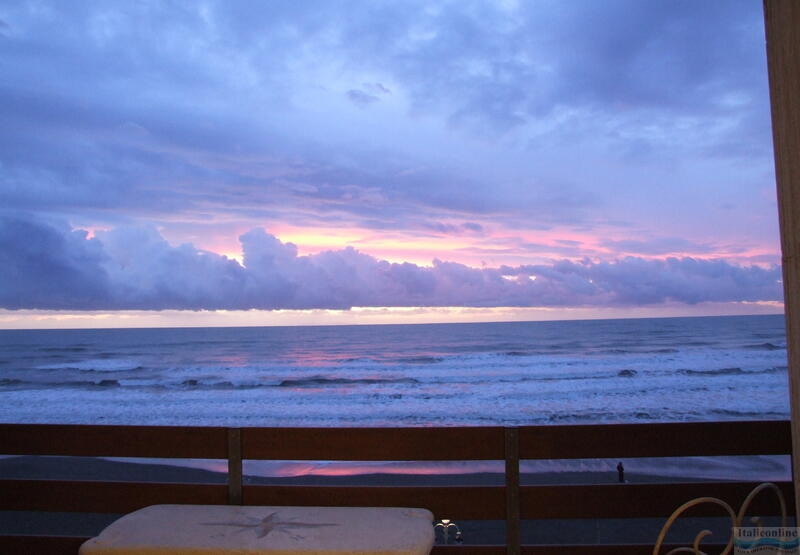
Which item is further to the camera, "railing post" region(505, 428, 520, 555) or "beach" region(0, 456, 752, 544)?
"beach" region(0, 456, 752, 544)

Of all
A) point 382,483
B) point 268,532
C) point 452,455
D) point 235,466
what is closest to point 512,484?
point 452,455

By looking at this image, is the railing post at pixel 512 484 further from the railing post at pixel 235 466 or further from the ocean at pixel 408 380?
the ocean at pixel 408 380

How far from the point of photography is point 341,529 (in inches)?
74.5

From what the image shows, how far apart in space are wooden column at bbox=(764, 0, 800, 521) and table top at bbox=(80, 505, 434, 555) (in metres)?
1.15

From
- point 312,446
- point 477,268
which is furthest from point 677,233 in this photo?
point 312,446

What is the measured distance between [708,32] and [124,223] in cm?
1815

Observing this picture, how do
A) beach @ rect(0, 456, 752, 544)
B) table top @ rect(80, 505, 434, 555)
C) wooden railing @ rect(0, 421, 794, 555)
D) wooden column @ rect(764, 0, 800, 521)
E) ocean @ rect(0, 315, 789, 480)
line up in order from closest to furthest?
wooden column @ rect(764, 0, 800, 521) → table top @ rect(80, 505, 434, 555) → wooden railing @ rect(0, 421, 794, 555) → beach @ rect(0, 456, 752, 544) → ocean @ rect(0, 315, 789, 480)

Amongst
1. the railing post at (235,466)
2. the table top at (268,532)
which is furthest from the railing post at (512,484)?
the railing post at (235,466)

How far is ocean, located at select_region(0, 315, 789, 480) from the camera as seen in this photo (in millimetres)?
14500

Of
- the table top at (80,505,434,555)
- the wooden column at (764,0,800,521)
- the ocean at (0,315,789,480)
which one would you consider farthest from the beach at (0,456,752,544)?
the ocean at (0,315,789,480)

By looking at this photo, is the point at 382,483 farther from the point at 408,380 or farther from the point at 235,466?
the point at 408,380

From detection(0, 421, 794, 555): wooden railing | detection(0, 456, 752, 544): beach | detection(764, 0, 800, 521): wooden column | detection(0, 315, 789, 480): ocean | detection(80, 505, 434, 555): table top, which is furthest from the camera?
detection(0, 315, 789, 480): ocean

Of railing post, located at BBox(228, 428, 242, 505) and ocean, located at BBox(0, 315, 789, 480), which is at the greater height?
railing post, located at BBox(228, 428, 242, 505)

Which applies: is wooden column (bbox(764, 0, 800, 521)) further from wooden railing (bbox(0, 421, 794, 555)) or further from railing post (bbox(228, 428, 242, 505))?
railing post (bbox(228, 428, 242, 505))
